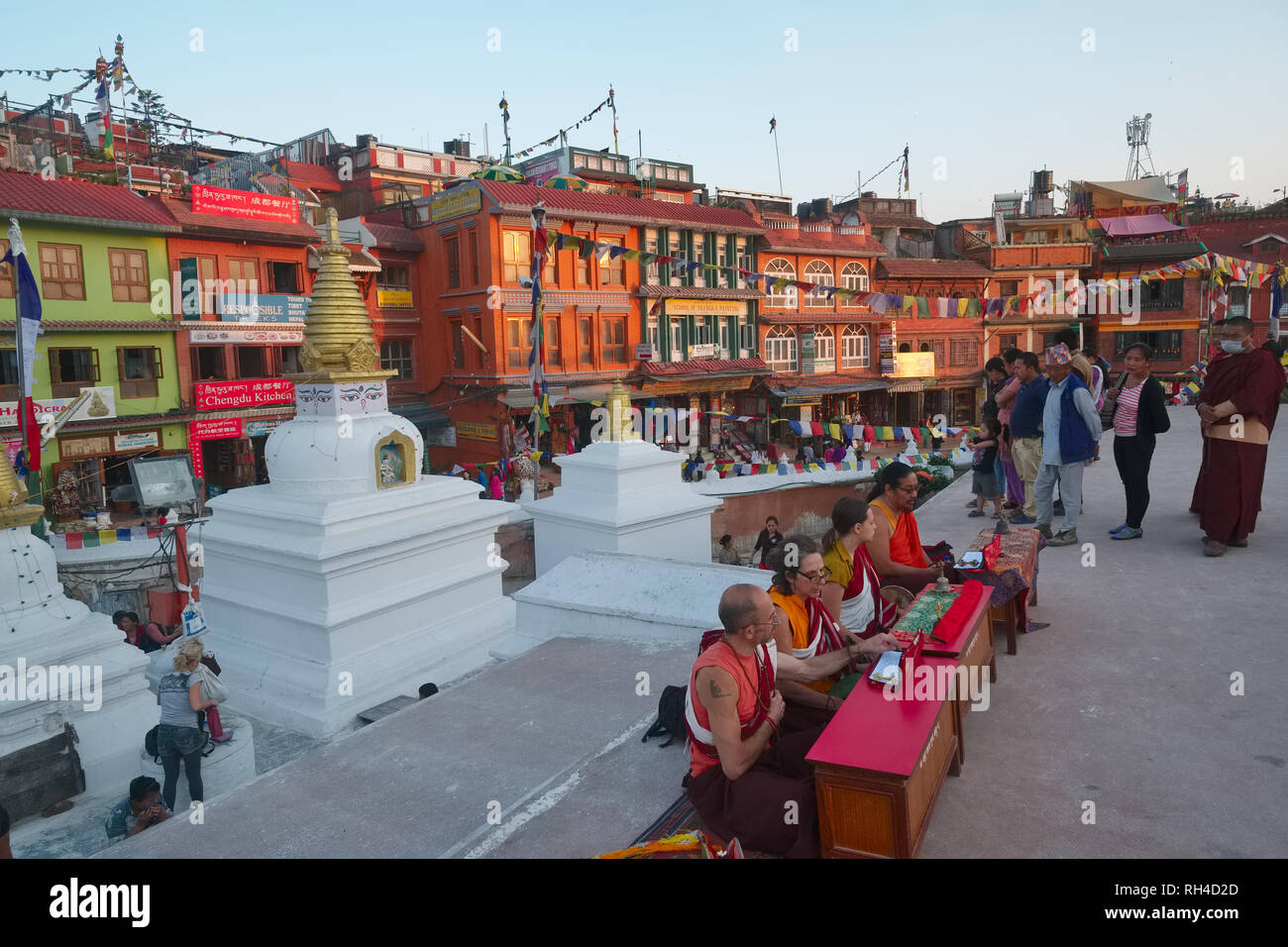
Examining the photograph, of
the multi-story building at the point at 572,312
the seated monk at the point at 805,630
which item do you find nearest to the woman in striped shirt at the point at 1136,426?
the seated monk at the point at 805,630

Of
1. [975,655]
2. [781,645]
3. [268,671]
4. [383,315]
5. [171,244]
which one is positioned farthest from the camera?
[383,315]

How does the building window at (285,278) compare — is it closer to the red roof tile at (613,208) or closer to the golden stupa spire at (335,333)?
the red roof tile at (613,208)

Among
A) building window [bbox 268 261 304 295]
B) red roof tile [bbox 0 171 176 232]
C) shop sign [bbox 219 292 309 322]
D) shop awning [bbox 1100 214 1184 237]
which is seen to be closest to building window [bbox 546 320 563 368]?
shop sign [bbox 219 292 309 322]

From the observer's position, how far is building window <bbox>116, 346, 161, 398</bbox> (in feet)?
74.8

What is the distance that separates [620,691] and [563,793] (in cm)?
172

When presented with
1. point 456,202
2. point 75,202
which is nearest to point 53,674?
point 75,202

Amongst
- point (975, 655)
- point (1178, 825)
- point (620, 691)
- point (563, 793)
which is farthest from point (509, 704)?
point (1178, 825)

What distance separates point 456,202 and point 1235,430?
81.5 ft

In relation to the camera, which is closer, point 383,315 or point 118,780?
point 118,780

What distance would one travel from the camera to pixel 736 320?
112ft

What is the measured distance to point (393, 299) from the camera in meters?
29.7

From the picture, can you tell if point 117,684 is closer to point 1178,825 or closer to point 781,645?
point 781,645

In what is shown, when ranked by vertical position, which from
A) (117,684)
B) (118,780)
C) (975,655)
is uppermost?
(975,655)

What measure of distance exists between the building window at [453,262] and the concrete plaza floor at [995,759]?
23.7 m
